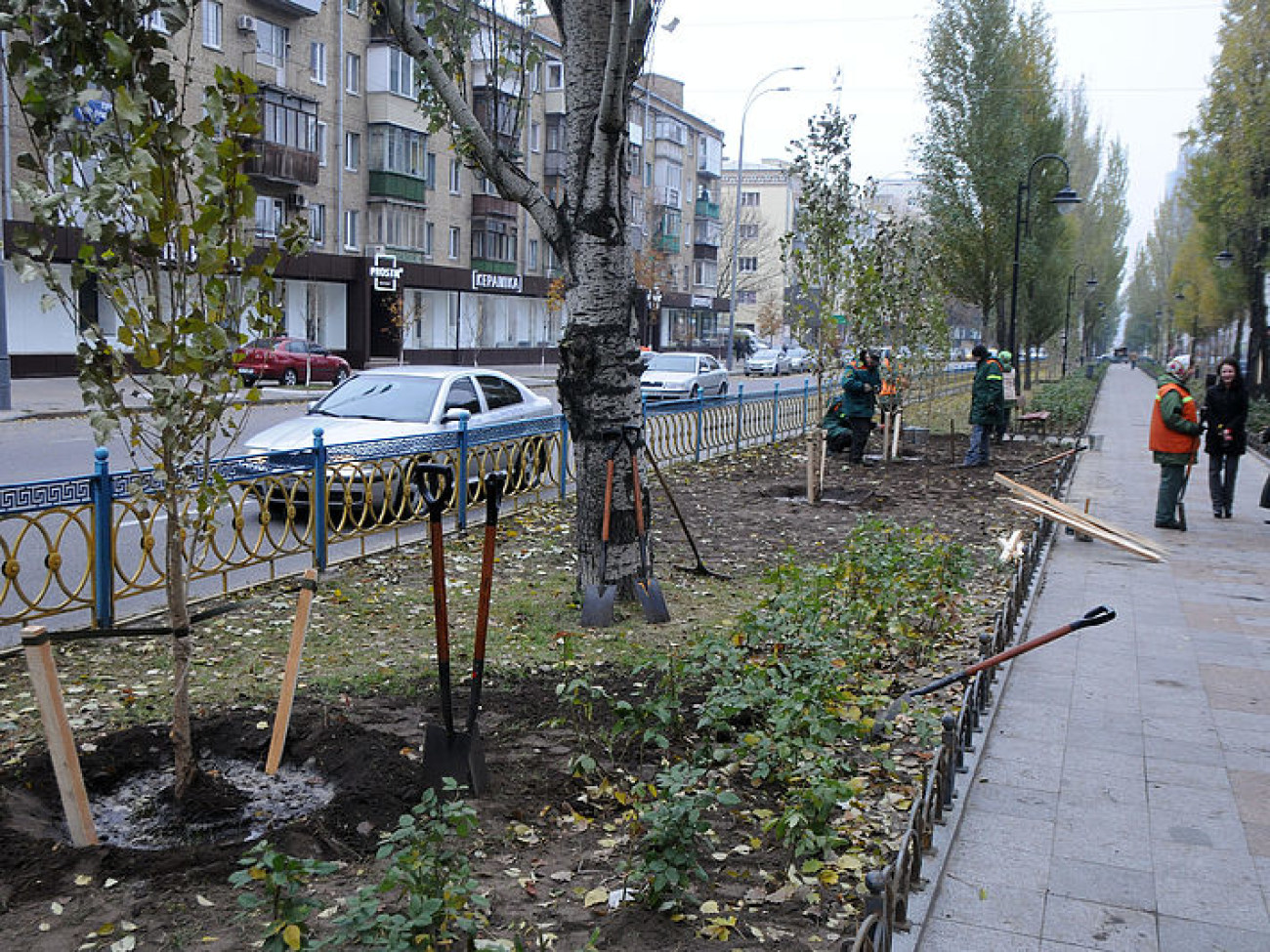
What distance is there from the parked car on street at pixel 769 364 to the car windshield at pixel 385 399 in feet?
136

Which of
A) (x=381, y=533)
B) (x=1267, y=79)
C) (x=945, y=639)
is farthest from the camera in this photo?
(x=1267, y=79)

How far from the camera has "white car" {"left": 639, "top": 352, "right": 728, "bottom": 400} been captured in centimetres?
2884

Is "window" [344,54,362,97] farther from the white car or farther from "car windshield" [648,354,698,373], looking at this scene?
"car windshield" [648,354,698,373]

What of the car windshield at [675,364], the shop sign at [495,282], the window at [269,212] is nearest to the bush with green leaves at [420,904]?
the car windshield at [675,364]

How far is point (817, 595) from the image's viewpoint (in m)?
6.75

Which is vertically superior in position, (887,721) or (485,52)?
(485,52)

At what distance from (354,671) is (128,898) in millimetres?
2540

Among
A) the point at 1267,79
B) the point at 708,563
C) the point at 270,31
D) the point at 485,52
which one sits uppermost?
the point at 270,31

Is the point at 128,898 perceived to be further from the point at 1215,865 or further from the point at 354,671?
the point at 1215,865

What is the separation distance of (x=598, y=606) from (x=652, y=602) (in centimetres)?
39

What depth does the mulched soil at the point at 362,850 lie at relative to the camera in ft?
11.4

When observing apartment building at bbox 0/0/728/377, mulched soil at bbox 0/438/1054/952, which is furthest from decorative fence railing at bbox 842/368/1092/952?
apartment building at bbox 0/0/728/377

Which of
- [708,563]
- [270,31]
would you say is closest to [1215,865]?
[708,563]

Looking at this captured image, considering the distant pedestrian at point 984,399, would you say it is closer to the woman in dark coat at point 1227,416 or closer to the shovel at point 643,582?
the woman in dark coat at point 1227,416
